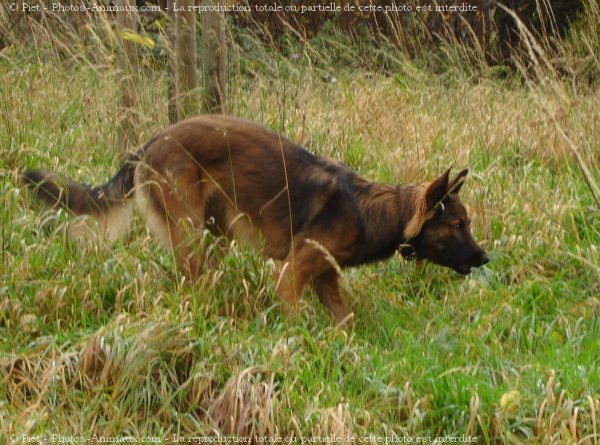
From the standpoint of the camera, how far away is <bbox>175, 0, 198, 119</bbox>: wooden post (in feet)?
23.4

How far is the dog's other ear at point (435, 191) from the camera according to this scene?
546cm

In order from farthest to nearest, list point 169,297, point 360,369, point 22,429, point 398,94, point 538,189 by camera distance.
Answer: point 398,94, point 538,189, point 169,297, point 360,369, point 22,429

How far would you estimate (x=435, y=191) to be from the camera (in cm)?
553

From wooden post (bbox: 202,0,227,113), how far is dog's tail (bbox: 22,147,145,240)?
1.74m

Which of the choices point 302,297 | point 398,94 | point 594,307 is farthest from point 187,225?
point 398,94

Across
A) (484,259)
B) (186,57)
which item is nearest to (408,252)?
(484,259)

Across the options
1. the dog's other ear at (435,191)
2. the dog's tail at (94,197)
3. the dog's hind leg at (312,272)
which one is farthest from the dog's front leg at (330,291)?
the dog's tail at (94,197)

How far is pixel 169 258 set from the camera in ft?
17.8

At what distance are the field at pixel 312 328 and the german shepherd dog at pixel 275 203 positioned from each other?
0.20m

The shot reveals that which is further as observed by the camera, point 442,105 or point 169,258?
point 442,105

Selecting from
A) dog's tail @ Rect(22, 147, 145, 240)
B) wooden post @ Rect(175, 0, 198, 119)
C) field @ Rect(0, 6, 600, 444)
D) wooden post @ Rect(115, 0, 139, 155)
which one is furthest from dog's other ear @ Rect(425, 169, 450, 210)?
wooden post @ Rect(115, 0, 139, 155)

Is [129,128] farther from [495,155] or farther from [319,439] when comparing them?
[319,439]

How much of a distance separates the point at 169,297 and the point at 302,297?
104 cm

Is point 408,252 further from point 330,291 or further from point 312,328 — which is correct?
point 312,328
